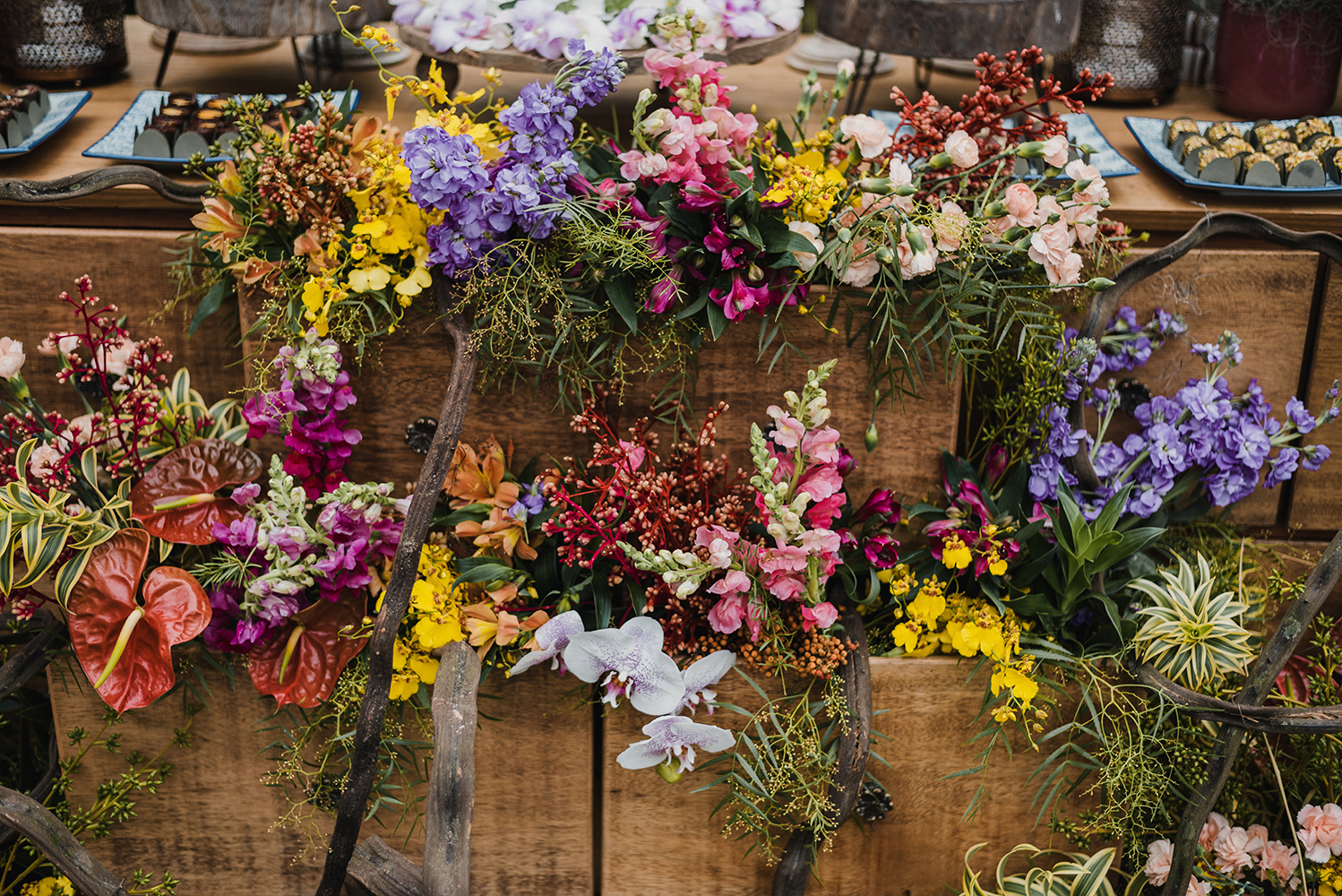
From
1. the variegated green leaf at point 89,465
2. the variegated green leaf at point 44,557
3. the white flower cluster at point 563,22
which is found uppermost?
the white flower cluster at point 563,22

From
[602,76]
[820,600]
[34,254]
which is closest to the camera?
[602,76]

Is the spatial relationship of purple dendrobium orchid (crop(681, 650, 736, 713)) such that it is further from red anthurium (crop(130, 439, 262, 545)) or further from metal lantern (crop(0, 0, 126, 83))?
metal lantern (crop(0, 0, 126, 83))

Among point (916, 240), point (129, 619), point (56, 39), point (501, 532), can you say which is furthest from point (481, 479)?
point (56, 39)

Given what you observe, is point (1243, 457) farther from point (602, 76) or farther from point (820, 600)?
point (602, 76)

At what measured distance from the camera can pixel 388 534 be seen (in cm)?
114

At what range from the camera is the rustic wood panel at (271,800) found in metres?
1.18

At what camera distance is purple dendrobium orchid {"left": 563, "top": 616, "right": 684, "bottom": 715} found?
104cm

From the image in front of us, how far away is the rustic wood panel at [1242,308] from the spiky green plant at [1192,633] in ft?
0.87

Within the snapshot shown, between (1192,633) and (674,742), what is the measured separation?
59 centimetres

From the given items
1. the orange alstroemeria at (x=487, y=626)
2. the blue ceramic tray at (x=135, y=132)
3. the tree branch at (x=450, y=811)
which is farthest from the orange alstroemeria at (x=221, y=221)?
the tree branch at (x=450, y=811)

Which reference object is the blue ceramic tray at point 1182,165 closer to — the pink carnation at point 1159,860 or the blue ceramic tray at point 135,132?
the pink carnation at point 1159,860

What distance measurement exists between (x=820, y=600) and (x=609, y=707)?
11.2 inches

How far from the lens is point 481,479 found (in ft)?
3.78

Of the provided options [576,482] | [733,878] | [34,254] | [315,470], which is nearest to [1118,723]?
[733,878]
